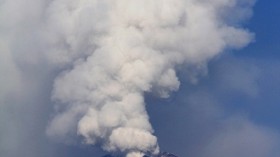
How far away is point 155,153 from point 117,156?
8354 millimetres

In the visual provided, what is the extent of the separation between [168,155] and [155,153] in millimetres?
44764

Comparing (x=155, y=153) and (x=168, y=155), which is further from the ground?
(x=168, y=155)

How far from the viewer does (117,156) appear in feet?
321

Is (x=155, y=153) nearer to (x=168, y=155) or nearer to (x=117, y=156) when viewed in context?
(x=117, y=156)

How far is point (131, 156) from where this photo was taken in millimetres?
95375

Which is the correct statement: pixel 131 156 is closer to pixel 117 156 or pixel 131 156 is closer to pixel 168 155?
pixel 117 156

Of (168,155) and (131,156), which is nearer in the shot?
(131,156)

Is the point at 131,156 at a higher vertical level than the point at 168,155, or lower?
lower

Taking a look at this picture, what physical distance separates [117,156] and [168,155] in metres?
46.1

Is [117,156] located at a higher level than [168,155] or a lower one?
lower

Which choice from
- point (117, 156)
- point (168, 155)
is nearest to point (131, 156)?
point (117, 156)

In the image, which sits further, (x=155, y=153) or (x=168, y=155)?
(x=168, y=155)

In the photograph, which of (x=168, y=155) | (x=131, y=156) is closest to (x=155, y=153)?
(x=131, y=156)

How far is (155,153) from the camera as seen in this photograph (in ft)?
320
